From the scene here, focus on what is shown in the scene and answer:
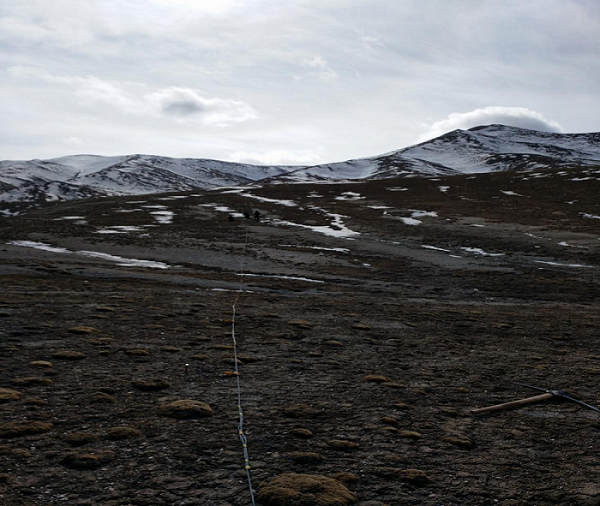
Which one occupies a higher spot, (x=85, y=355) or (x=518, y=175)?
(x=518, y=175)

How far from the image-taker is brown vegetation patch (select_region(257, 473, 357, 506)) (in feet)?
19.9

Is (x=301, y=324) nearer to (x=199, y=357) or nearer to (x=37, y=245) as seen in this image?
(x=199, y=357)

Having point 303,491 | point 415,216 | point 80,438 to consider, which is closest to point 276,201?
point 415,216

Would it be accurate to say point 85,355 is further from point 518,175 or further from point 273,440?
point 518,175

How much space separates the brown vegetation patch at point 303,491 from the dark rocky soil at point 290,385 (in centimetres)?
9

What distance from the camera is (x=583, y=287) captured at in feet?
100

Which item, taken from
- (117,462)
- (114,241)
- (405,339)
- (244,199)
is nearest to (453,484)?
(117,462)

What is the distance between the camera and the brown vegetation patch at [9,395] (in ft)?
27.7

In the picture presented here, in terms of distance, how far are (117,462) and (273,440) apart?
7.84 feet

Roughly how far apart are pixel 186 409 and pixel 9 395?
315 cm

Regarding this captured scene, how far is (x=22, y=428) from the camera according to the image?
7.41m

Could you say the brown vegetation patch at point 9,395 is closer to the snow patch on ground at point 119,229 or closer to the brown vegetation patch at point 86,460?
the brown vegetation patch at point 86,460

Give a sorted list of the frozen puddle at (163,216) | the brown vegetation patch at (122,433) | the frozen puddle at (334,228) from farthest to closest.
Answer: the frozen puddle at (163,216) < the frozen puddle at (334,228) < the brown vegetation patch at (122,433)

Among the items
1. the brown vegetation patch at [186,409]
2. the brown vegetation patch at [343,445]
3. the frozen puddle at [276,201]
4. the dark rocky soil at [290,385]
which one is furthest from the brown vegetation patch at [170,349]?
the frozen puddle at [276,201]
